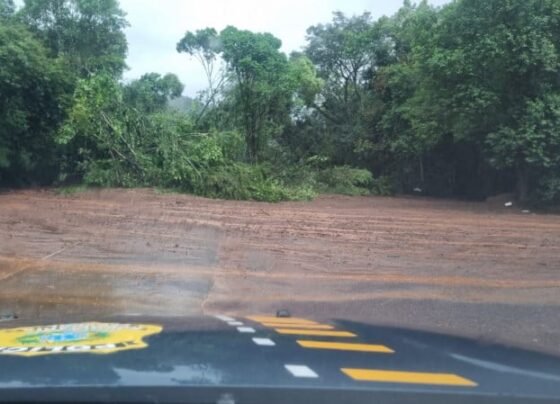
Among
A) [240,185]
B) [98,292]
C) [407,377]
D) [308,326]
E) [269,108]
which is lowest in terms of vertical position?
[98,292]

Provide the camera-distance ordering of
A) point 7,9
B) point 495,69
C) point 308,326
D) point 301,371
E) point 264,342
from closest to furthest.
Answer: point 301,371 < point 264,342 < point 308,326 < point 495,69 < point 7,9

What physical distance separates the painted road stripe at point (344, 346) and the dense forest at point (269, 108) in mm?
21361

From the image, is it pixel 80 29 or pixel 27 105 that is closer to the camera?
pixel 27 105

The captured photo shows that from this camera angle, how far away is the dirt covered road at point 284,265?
9.19 meters

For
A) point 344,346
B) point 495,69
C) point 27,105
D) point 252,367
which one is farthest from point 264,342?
point 27,105

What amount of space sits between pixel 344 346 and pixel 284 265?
353 inches

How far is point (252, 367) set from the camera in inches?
129

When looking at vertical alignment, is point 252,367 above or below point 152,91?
below

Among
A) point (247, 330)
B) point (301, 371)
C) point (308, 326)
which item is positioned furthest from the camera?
point (308, 326)

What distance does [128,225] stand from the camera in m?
17.9

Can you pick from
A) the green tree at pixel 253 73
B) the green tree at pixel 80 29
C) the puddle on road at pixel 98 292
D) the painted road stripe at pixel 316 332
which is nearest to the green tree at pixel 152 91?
the green tree at pixel 80 29

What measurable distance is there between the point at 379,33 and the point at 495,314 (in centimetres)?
3100

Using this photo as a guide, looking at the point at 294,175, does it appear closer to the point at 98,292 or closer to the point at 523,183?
the point at 523,183

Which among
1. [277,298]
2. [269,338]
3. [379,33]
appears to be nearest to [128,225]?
[277,298]
